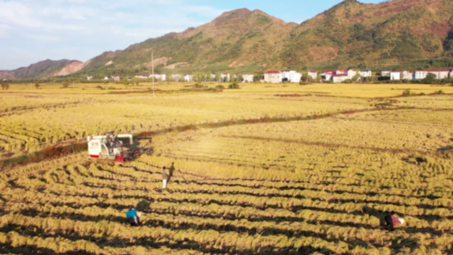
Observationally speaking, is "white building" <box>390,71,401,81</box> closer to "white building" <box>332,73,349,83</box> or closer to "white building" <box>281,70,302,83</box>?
"white building" <box>332,73,349,83</box>

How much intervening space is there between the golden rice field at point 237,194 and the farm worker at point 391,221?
0.15m

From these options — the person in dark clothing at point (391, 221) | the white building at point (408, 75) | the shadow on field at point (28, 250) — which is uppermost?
the white building at point (408, 75)

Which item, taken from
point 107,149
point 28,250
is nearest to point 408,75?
point 107,149

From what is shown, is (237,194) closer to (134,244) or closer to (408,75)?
(134,244)

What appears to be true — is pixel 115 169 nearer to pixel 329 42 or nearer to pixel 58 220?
pixel 58 220

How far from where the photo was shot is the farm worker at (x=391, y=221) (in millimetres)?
7999

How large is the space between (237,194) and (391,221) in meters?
4.45

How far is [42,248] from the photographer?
7.57m

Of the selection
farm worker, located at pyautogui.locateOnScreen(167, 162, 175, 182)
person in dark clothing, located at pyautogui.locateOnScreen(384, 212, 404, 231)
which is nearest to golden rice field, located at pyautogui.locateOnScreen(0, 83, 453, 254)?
person in dark clothing, located at pyautogui.locateOnScreen(384, 212, 404, 231)

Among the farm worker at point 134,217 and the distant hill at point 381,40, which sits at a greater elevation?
the distant hill at point 381,40

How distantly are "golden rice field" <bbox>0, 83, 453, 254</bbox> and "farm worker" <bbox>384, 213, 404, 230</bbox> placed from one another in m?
0.15

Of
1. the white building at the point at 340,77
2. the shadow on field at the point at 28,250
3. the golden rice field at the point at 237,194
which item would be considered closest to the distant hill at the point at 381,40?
the white building at the point at 340,77

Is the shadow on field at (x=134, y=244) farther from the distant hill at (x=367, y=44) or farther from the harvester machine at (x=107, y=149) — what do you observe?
the distant hill at (x=367, y=44)

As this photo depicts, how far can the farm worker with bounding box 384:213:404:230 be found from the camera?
7999mm
